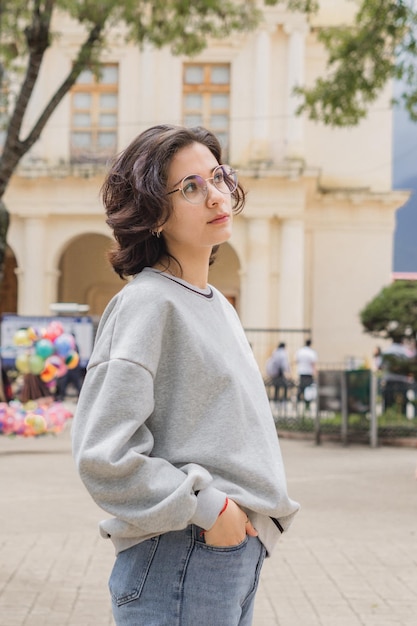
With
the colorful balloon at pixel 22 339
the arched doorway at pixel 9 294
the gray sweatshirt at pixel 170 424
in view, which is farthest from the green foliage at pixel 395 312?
the arched doorway at pixel 9 294

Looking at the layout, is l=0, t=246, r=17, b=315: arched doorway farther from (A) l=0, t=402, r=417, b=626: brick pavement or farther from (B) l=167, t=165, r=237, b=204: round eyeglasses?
(B) l=167, t=165, r=237, b=204: round eyeglasses

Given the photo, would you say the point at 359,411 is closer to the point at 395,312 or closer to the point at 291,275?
the point at 395,312

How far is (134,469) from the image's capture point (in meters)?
1.87

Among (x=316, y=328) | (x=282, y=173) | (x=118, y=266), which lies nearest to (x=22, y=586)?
(x=118, y=266)

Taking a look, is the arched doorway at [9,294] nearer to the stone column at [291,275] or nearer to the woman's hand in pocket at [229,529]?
the stone column at [291,275]

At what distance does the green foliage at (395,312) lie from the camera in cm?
1530

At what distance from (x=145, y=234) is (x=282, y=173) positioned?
2638 centimetres

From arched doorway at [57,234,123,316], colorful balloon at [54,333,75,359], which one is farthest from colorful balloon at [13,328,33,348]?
arched doorway at [57,234,123,316]

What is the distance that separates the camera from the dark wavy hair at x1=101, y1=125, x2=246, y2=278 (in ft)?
6.82

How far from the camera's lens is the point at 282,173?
92.3ft

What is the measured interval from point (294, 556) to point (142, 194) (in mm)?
4564

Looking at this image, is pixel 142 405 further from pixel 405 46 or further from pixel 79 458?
pixel 405 46

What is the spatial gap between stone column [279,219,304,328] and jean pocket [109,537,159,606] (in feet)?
88.8

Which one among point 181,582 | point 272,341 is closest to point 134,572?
point 181,582
